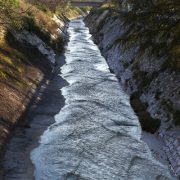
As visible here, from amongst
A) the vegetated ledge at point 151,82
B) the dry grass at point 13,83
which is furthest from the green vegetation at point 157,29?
the dry grass at point 13,83

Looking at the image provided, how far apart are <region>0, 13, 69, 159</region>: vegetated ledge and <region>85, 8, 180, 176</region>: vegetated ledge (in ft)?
35.9

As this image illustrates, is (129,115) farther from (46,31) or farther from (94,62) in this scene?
(46,31)

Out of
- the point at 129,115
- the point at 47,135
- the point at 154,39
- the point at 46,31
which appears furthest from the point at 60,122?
the point at 46,31

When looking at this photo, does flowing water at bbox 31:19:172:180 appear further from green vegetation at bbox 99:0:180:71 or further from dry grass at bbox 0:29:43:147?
green vegetation at bbox 99:0:180:71

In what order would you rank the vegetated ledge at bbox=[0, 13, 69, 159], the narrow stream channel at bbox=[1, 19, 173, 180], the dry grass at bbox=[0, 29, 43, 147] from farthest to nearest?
1. the vegetated ledge at bbox=[0, 13, 69, 159]
2. the dry grass at bbox=[0, 29, 43, 147]
3. the narrow stream channel at bbox=[1, 19, 173, 180]

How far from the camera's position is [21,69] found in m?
49.1

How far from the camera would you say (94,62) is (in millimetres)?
67562

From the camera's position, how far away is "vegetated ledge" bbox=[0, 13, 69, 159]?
37.0m

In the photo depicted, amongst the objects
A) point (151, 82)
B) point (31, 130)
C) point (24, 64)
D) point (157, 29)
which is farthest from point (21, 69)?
point (157, 29)

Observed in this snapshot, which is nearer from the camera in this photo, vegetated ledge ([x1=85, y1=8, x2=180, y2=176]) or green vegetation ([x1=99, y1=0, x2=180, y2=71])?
vegetated ledge ([x1=85, y1=8, x2=180, y2=176])

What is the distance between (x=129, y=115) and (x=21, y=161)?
1417 cm

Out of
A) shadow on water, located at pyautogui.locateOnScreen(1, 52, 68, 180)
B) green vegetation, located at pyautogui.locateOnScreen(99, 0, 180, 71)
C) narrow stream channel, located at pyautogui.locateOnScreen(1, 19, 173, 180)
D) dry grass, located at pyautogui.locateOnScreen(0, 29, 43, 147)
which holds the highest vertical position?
green vegetation, located at pyautogui.locateOnScreen(99, 0, 180, 71)

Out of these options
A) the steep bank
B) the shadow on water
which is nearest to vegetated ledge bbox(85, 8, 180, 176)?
the shadow on water

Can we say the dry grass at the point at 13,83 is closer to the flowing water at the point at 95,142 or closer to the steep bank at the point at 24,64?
the steep bank at the point at 24,64
